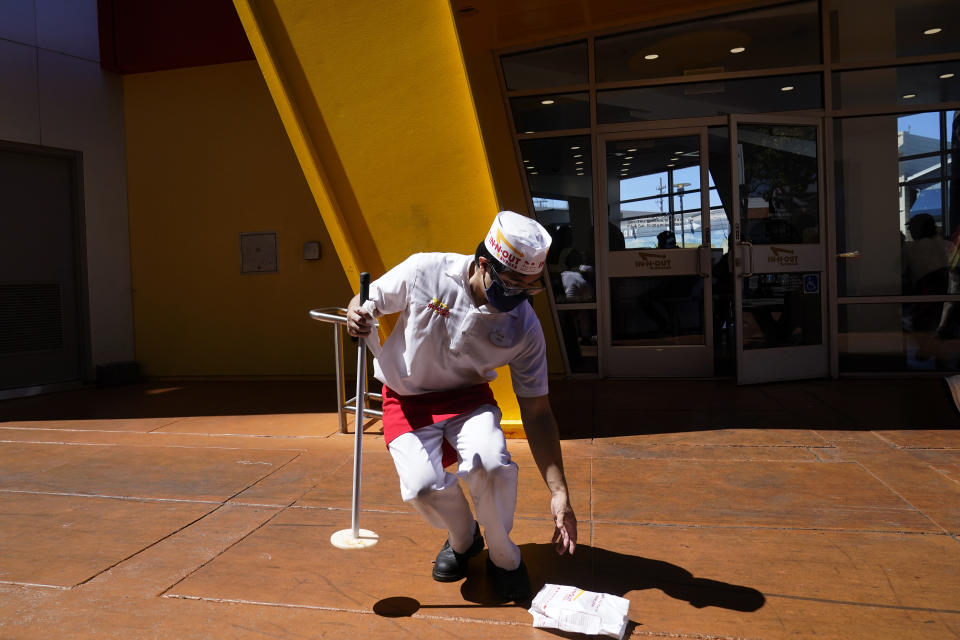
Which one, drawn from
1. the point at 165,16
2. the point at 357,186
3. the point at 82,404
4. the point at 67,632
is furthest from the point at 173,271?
the point at 67,632

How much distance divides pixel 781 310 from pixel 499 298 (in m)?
5.76

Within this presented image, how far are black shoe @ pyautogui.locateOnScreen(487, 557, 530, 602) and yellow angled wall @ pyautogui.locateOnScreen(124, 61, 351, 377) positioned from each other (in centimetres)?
589

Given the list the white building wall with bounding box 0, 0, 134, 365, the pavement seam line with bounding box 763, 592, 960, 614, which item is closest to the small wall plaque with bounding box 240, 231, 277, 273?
the white building wall with bounding box 0, 0, 134, 365

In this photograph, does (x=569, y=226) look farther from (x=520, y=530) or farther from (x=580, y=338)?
(x=520, y=530)

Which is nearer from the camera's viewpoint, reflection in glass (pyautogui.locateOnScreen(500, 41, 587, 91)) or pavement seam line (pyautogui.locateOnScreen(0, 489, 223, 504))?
pavement seam line (pyautogui.locateOnScreen(0, 489, 223, 504))

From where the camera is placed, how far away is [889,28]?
7496 millimetres

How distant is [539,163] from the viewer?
8211mm

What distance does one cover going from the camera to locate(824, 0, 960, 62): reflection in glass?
24.4 ft

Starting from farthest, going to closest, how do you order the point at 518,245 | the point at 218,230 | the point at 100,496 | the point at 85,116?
the point at 218,230 → the point at 85,116 → the point at 100,496 → the point at 518,245

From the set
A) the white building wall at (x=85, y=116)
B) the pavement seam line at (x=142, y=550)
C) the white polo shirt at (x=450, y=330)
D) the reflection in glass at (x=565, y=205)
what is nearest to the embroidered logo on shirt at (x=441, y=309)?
the white polo shirt at (x=450, y=330)

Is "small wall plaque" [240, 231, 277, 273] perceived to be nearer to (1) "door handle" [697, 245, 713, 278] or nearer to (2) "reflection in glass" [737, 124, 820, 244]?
(1) "door handle" [697, 245, 713, 278]

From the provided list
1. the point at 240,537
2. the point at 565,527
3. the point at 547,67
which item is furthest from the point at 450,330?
the point at 547,67

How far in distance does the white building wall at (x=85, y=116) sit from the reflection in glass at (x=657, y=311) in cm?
611

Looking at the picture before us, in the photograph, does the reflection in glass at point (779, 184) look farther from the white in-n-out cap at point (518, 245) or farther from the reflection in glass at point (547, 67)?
the white in-n-out cap at point (518, 245)
